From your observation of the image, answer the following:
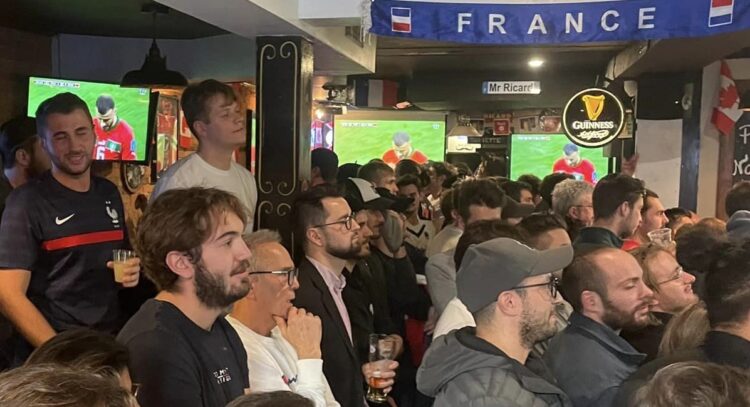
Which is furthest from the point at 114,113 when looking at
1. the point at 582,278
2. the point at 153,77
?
the point at 582,278

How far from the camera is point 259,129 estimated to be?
4.88 metres

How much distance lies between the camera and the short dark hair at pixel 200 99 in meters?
3.81

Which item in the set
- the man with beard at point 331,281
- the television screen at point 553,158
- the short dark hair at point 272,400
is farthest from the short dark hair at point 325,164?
the television screen at point 553,158

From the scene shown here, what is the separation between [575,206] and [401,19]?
1970 millimetres

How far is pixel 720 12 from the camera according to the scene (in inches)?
151

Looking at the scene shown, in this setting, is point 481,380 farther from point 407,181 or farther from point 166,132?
point 166,132

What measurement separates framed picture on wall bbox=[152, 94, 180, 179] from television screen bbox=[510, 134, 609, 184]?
15.7ft

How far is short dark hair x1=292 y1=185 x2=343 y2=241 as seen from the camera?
3514mm

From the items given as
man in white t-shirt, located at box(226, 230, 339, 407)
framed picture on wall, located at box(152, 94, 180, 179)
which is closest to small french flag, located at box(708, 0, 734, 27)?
man in white t-shirt, located at box(226, 230, 339, 407)

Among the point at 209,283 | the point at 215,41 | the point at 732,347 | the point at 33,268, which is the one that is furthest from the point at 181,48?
the point at 732,347

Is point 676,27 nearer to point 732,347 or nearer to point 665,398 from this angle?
point 732,347

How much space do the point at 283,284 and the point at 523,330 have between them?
0.85 meters

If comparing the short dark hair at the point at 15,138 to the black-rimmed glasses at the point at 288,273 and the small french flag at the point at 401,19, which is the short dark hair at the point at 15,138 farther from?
the black-rimmed glasses at the point at 288,273

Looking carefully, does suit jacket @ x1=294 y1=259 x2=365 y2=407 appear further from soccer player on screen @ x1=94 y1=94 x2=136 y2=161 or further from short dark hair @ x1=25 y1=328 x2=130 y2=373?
soccer player on screen @ x1=94 y1=94 x2=136 y2=161
